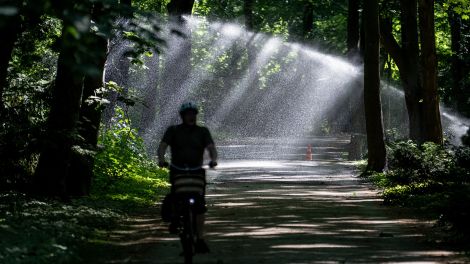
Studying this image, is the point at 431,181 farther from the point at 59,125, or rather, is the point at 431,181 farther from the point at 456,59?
the point at 456,59

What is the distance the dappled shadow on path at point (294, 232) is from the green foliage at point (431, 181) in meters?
0.55

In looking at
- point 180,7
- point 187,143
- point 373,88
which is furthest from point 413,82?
point 187,143

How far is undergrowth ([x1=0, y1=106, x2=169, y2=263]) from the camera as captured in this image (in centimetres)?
1120

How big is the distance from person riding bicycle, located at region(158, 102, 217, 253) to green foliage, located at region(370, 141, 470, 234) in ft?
13.2

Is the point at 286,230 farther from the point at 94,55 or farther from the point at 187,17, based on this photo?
the point at 187,17

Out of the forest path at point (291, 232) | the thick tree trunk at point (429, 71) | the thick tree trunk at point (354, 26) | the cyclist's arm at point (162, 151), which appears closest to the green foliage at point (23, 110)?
the forest path at point (291, 232)

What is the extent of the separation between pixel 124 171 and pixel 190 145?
13.5 meters

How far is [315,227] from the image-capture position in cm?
1497

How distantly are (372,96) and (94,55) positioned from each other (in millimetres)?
24047

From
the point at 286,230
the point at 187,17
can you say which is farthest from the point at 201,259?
the point at 187,17

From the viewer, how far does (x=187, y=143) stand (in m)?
10.9

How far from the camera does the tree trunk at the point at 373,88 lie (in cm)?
2923

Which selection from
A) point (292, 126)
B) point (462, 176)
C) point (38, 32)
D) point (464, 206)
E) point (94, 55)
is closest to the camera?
point (94, 55)

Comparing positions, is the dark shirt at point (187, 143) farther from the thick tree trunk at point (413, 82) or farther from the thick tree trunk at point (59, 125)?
the thick tree trunk at point (413, 82)
